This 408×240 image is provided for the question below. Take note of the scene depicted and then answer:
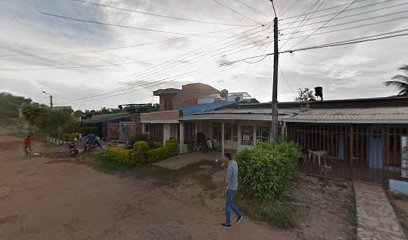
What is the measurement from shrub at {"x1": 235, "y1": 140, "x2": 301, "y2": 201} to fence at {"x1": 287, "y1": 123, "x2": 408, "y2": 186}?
2981 millimetres

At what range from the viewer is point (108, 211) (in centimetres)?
694

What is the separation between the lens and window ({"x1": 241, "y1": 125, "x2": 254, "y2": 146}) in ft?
48.3

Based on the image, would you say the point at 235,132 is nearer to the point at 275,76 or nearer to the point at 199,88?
the point at 275,76

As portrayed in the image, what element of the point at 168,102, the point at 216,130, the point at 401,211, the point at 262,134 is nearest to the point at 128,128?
the point at 168,102

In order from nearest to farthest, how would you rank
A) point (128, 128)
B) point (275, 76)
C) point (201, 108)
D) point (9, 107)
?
1. point (275, 76)
2. point (201, 108)
3. point (128, 128)
4. point (9, 107)

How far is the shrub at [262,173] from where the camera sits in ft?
21.5

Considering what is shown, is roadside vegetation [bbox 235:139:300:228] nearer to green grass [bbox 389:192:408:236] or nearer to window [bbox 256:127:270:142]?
green grass [bbox 389:192:408:236]

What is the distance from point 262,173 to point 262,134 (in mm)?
7917

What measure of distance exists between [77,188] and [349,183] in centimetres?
1069

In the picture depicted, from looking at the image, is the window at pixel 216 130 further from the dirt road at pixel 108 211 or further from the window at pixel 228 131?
the dirt road at pixel 108 211

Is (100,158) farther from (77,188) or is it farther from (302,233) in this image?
(302,233)

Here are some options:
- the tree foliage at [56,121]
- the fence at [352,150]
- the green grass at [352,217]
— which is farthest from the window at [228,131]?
the tree foliage at [56,121]

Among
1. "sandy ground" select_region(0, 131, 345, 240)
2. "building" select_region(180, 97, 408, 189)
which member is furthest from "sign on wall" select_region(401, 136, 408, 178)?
"sandy ground" select_region(0, 131, 345, 240)

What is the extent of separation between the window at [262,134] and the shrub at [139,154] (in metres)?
7.07
